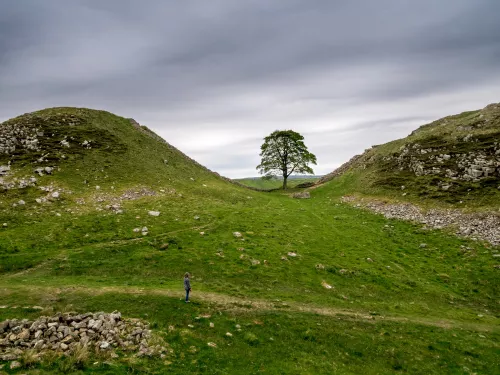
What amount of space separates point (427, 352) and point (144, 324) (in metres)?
19.7

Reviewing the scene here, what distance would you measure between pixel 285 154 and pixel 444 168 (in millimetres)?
44220

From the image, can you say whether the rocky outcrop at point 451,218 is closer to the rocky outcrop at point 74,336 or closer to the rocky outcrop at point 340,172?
the rocky outcrop at point 340,172

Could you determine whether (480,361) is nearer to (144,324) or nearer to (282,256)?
(282,256)

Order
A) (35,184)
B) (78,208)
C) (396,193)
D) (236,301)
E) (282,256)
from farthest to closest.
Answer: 1. (396,193)
2. (35,184)
3. (78,208)
4. (282,256)
5. (236,301)

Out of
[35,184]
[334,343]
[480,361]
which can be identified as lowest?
[480,361]

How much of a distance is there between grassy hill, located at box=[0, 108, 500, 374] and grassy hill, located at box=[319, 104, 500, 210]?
10196mm

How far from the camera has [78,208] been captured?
43625 millimetres

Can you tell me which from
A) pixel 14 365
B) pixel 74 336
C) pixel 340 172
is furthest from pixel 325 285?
pixel 340 172

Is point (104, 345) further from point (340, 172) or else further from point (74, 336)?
point (340, 172)

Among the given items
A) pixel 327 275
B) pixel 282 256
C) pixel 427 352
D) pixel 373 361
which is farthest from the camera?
pixel 282 256

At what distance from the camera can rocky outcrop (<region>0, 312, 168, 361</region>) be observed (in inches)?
634

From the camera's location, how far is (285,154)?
9188 cm

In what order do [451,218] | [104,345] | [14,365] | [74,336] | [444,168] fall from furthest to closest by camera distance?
1. [444,168]
2. [451,218]
3. [74,336]
4. [104,345]
5. [14,365]

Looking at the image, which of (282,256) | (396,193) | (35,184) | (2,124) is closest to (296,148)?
(396,193)
